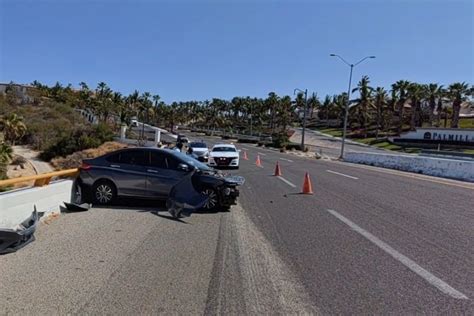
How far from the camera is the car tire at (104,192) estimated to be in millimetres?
11578

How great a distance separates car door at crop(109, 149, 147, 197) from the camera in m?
11.6

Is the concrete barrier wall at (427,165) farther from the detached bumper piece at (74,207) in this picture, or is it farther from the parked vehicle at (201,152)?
the detached bumper piece at (74,207)

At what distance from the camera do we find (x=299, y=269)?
6305 mm

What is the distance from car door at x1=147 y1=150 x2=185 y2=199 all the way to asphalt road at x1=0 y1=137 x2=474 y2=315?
0.49m

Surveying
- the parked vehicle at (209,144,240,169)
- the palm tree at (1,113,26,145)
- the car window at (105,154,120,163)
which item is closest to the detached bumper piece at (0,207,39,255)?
the car window at (105,154,120,163)

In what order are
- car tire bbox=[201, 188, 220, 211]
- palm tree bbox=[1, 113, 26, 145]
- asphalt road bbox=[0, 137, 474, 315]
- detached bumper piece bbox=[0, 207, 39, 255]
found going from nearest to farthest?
asphalt road bbox=[0, 137, 474, 315] → detached bumper piece bbox=[0, 207, 39, 255] → car tire bbox=[201, 188, 220, 211] → palm tree bbox=[1, 113, 26, 145]

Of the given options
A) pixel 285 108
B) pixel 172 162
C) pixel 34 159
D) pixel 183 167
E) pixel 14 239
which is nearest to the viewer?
pixel 14 239

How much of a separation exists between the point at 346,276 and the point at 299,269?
623 mm

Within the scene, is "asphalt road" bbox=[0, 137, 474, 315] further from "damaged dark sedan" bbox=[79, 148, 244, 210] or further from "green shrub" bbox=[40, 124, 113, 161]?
"green shrub" bbox=[40, 124, 113, 161]

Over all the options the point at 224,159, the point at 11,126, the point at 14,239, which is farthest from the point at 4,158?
the point at 14,239

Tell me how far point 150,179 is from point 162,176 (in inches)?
11.5

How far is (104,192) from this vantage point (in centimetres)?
1162

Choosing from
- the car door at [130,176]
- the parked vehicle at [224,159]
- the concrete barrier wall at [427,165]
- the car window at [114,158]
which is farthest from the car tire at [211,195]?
the parked vehicle at [224,159]

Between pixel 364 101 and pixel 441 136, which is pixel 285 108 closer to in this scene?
pixel 364 101
